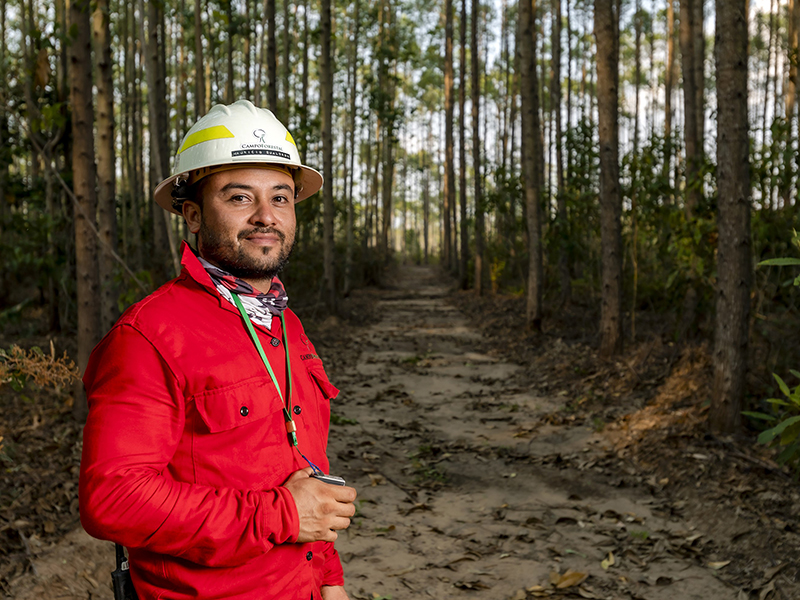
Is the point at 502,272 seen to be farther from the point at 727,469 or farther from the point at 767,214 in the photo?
the point at 727,469

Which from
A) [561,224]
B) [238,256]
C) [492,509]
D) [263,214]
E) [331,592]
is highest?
[561,224]

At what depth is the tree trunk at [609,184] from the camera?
829 cm

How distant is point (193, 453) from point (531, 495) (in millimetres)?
3937

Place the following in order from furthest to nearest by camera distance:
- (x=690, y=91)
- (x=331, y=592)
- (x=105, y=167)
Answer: (x=690, y=91) < (x=105, y=167) < (x=331, y=592)

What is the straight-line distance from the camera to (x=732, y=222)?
17.1 feet

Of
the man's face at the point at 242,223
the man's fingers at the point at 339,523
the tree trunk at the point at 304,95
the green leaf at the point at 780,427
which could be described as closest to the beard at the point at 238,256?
the man's face at the point at 242,223

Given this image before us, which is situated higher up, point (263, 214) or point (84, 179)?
point (84, 179)

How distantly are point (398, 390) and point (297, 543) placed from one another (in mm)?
6829

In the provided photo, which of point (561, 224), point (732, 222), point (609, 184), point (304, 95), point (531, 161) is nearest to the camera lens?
point (732, 222)

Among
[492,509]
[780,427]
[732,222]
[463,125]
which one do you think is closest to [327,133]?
[463,125]

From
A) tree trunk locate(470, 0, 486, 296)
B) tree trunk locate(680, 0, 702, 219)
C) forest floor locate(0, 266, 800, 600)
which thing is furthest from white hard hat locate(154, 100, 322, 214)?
tree trunk locate(470, 0, 486, 296)

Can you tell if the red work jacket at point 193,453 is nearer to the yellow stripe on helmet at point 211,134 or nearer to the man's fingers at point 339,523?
the man's fingers at point 339,523

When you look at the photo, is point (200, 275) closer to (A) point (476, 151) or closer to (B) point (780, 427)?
(B) point (780, 427)

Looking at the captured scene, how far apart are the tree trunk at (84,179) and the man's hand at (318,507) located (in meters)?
4.59
